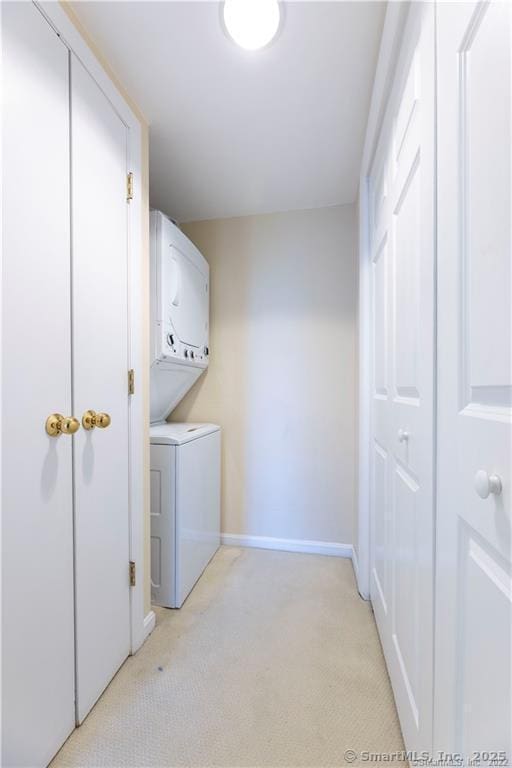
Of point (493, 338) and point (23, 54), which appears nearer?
point (493, 338)

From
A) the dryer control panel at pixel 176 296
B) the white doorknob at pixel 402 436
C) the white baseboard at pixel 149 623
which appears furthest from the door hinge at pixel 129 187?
the white baseboard at pixel 149 623

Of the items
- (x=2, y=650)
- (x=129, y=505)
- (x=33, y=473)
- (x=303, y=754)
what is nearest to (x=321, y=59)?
(x=33, y=473)

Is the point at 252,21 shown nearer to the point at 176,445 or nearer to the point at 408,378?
the point at 408,378

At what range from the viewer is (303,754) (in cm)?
97

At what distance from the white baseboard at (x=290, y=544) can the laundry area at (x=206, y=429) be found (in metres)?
0.15

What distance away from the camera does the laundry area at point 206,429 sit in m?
0.56

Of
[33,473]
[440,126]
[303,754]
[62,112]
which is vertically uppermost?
[62,112]

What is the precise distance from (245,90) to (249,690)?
2.31m

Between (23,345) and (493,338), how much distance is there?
1050 mm

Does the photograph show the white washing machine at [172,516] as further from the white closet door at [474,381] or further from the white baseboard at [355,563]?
the white closet door at [474,381]

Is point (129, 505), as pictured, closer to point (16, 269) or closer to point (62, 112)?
point (16, 269)

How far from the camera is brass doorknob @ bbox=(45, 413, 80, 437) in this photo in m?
0.93

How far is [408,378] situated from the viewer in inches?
38.0

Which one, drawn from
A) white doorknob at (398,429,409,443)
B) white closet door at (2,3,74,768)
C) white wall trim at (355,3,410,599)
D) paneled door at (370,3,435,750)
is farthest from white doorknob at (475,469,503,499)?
white wall trim at (355,3,410,599)
